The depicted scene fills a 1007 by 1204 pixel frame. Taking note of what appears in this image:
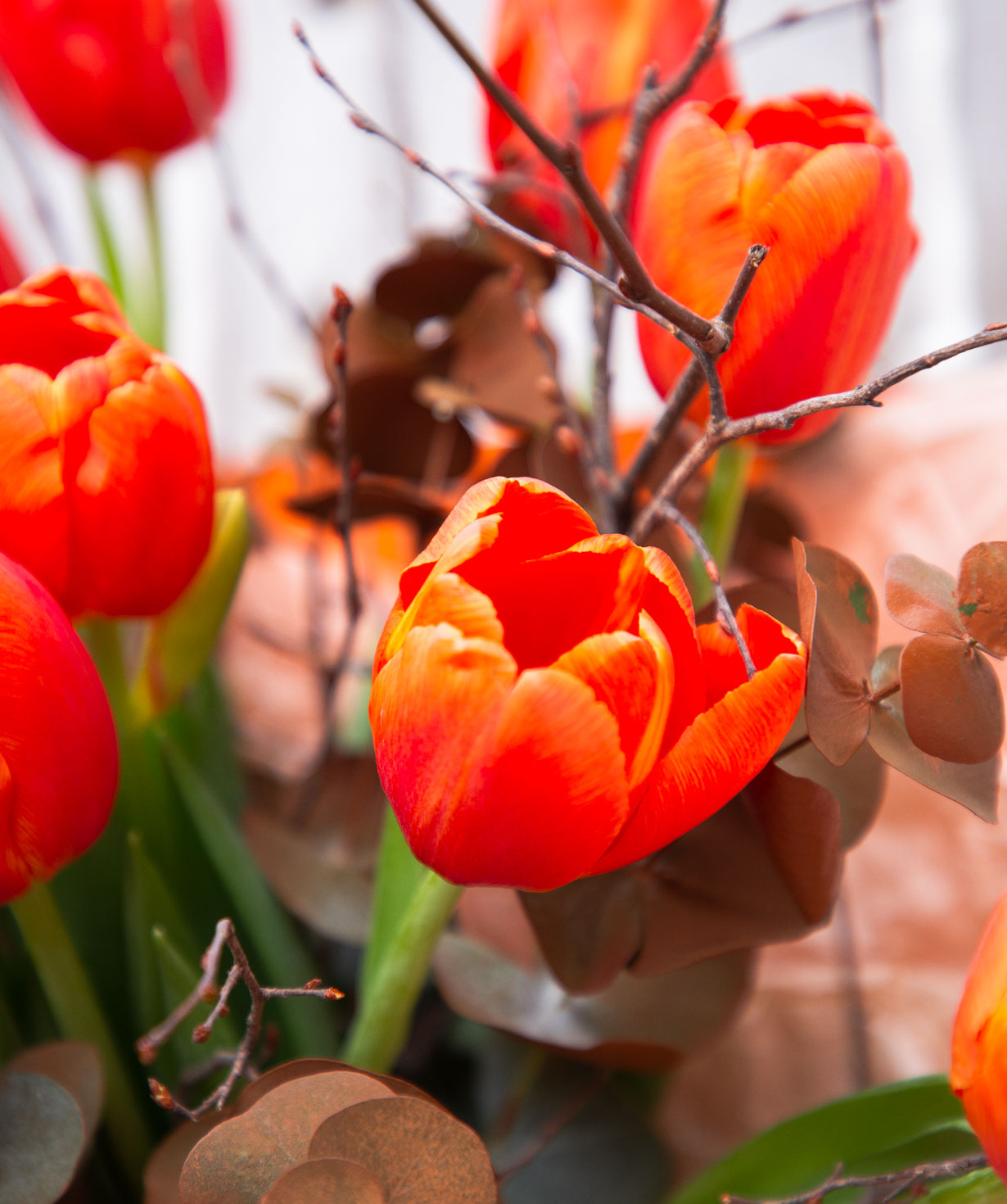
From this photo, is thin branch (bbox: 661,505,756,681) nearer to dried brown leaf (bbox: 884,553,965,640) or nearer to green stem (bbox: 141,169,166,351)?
dried brown leaf (bbox: 884,553,965,640)

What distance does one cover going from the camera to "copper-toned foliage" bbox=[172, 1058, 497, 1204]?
0.48 feet

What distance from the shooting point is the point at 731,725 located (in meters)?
0.14

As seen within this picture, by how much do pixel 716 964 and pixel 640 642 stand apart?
0.13 meters

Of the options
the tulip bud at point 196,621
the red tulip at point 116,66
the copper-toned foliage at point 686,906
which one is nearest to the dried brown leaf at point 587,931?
the copper-toned foliage at point 686,906

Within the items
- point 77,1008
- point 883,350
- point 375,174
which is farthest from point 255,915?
point 375,174

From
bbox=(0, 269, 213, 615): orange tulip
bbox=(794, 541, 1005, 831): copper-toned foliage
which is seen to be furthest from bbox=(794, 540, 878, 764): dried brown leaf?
bbox=(0, 269, 213, 615): orange tulip

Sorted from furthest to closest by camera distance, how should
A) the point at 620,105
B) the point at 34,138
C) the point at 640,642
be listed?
the point at 34,138, the point at 620,105, the point at 640,642

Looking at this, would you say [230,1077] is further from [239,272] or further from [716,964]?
[239,272]

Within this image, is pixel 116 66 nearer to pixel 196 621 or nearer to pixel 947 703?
pixel 196 621

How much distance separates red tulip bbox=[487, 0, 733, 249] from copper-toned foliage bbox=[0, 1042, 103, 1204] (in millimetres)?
217

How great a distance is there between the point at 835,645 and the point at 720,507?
0.29ft

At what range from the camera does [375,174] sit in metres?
0.70

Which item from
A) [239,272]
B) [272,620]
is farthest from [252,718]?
[239,272]

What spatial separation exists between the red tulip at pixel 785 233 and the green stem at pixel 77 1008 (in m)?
0.16
